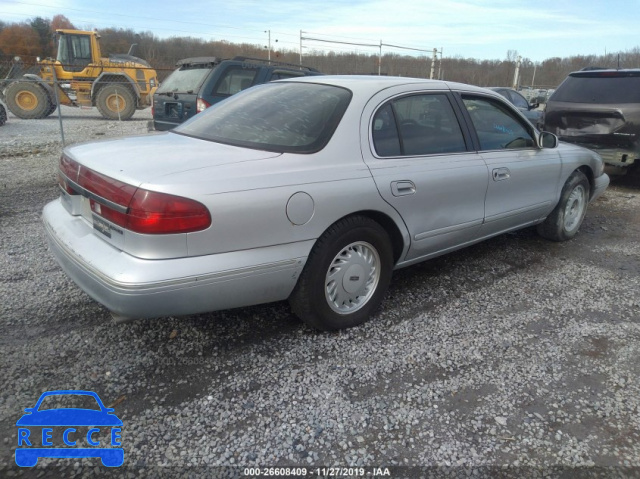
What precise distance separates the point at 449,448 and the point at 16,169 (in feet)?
26.8

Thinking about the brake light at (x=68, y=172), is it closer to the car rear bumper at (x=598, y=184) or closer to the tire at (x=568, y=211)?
the tire at (x=568, y=211)

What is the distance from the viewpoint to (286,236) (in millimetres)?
2443

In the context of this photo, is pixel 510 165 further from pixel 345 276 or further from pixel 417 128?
pixel 345 276

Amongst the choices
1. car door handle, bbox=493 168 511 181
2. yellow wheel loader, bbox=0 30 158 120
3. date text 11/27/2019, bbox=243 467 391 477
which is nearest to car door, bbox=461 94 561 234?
car door handle, bbox=493 168 511 181

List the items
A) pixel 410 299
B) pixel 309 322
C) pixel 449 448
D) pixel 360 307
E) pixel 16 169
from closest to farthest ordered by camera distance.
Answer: pixel 449 448 → pixel 309 322 → pixel 360 307 → pixel 410 299 → pixel 16 169

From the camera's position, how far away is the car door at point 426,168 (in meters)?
2.91

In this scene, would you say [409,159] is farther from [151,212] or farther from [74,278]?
[74,278]

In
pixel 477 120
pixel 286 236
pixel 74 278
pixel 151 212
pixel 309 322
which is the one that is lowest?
pixel 309 322

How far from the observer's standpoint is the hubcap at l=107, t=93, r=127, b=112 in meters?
16.5

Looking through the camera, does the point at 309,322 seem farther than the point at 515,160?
No

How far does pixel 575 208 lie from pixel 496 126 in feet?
5.64

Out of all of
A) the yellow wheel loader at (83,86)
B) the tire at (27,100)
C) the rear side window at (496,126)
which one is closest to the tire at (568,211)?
the rear side window at (496,126)

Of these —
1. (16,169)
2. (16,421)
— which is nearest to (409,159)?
(16,421)

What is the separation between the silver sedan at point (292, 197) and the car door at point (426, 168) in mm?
11
